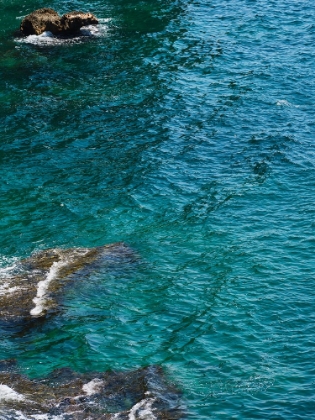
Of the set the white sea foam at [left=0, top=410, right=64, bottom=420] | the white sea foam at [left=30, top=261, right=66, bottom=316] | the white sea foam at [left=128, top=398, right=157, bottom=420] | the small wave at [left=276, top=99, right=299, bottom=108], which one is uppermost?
the small wave at [left=276, top=99, right=299, bottom=108]

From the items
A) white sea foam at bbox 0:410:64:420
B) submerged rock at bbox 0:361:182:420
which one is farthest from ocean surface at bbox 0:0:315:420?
white sea foam at bbox 0:410:64:420

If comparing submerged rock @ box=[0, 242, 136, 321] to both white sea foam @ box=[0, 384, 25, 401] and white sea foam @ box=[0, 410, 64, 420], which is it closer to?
white sea foam @ box=[0, 384, 25, 401]

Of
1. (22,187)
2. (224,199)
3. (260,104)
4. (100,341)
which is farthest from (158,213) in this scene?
(260,104)

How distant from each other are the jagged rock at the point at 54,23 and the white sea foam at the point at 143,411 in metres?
50.9

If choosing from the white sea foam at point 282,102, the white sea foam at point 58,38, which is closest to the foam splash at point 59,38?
the white sea foam at point 58,38

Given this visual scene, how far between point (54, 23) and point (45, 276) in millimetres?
40863

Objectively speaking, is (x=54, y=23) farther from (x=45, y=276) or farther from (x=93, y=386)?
(x=93, y=386)

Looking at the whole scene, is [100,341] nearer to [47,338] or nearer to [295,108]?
[47,338]

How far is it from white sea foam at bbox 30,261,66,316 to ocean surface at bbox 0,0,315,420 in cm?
105

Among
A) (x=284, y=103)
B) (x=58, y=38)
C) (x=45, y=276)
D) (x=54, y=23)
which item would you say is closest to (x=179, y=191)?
(x=45, y=276)

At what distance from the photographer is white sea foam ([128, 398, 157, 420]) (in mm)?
30453

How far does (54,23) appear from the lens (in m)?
74.1

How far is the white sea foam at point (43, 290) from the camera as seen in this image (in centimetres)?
3725

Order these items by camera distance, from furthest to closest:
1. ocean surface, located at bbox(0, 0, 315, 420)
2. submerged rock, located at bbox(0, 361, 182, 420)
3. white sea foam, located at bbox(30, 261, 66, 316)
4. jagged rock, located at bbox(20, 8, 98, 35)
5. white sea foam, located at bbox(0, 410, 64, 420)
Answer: jagged rock, located at bbox(20, 8, 98, 35) < white sea foam, located at bbox(30, 261, 66, 316) < ocean surface, located at bbox(0, 0, 315, 420) < submerged rock, located at bbox(0, 361, 182, 420) < white sea foam, located at bbox(0, 410, 64, 420)
